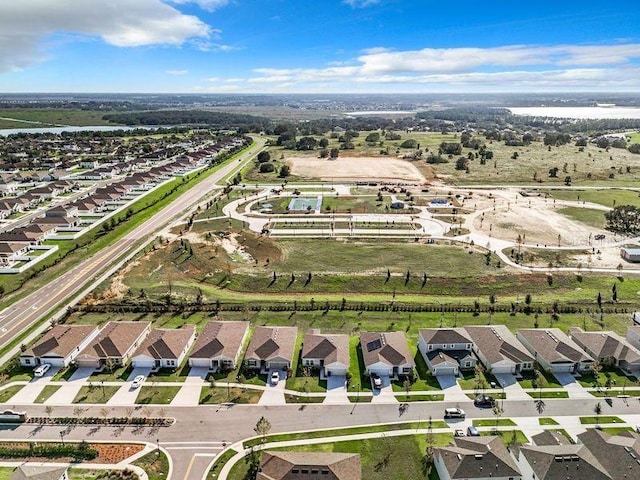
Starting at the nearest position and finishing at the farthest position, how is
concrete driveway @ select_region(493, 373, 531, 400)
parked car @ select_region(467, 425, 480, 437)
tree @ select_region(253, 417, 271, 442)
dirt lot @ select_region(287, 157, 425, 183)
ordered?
tree @ select_region(253, 417, 271, 442) → parked car @ select_region(467, 425, 480, 437) → concrete driveway @ select_region(493, 373, 531, 400) → dirt lot @ select_region(287, 157, 425, 183)

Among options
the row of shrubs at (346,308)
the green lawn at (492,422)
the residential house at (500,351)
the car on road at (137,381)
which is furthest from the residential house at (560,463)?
the car on road at (137,381)

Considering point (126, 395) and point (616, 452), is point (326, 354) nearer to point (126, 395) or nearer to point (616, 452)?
point (126, 395)

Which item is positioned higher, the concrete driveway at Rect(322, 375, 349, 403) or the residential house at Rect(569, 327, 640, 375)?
the residential house at Rect(569, 327, 640, 375)

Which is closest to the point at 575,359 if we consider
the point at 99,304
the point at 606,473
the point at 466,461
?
the point at 606,473

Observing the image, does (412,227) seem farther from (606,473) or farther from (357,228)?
(606,473)

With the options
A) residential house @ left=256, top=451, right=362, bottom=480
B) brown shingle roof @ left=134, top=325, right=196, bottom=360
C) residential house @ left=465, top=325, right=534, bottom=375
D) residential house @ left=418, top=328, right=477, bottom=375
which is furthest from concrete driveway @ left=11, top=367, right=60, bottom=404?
residential house @ left=465, top=325, right=534, bottom=375

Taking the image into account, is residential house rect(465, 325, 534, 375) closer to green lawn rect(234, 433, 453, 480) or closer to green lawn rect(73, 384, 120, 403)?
green lawn rect(234, 433, 453, 480)

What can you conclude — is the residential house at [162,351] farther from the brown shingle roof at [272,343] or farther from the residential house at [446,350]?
the residential house at [446,350]

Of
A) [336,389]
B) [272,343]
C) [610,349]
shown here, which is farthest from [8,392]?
[610,349]
